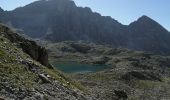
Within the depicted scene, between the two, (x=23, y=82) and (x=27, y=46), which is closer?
(x=23, y=82)

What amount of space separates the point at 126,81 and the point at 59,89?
97.1m

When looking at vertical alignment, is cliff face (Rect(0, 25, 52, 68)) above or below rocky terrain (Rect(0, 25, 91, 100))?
above

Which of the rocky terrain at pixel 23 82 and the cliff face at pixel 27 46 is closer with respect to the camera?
the rocky terrain at pixel 23 82

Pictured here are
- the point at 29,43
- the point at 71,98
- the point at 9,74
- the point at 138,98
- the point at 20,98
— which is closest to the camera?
the point at 20,98

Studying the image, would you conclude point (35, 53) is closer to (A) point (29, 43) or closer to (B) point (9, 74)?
(A) point (29, 43)

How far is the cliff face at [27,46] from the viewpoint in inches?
2333

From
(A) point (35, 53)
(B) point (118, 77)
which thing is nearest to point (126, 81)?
(B) point (118, 77)

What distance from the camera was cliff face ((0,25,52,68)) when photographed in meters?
59.2

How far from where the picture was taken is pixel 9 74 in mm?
38125

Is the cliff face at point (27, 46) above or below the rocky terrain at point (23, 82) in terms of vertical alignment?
above

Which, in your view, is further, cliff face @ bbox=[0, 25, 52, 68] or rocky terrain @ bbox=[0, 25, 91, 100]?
A: cliff face @ bbox=[0, 25, 52, 68]

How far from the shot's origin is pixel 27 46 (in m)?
61.2

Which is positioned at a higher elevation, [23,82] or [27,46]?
[27,46]

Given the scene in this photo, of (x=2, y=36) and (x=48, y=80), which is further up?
(x=2, y=36)
